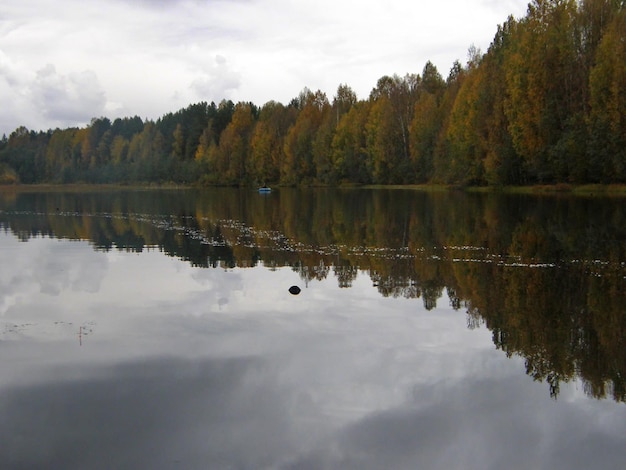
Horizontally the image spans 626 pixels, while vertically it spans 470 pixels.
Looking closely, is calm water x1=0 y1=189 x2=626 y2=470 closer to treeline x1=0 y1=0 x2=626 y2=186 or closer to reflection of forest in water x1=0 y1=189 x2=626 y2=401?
reflection of forest in water x1=0 y1=189 x2=626 y2=401

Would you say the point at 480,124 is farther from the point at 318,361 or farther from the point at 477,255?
the point at 318,361

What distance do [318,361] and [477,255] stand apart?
45.2ft

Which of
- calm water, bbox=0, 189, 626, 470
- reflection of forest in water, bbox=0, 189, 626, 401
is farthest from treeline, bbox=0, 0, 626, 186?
calm water, bbox=0, 189, 626, 470

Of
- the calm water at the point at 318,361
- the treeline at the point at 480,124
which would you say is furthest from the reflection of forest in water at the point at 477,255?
the treeline at the point at 480,124

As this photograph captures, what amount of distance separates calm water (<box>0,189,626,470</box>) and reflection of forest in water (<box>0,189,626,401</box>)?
10 cm

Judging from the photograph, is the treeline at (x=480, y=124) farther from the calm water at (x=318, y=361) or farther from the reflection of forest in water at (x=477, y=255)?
the calm water at (x=318, y=361)

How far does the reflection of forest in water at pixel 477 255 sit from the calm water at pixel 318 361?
101 mm

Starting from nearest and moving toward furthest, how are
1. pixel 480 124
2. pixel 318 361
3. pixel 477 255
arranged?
pixel 318 361 → pixel 477 255 → pixel 480 124

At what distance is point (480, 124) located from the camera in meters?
77.7

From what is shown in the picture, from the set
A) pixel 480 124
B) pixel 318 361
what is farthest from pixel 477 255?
pixel 480 124

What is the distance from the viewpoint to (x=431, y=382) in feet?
33.5

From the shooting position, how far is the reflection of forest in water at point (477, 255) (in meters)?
12.4

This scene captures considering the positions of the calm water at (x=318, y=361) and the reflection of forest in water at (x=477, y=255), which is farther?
the reflection of forest in water at (x=477, y=255)

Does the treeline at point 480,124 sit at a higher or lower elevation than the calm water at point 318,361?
higher
